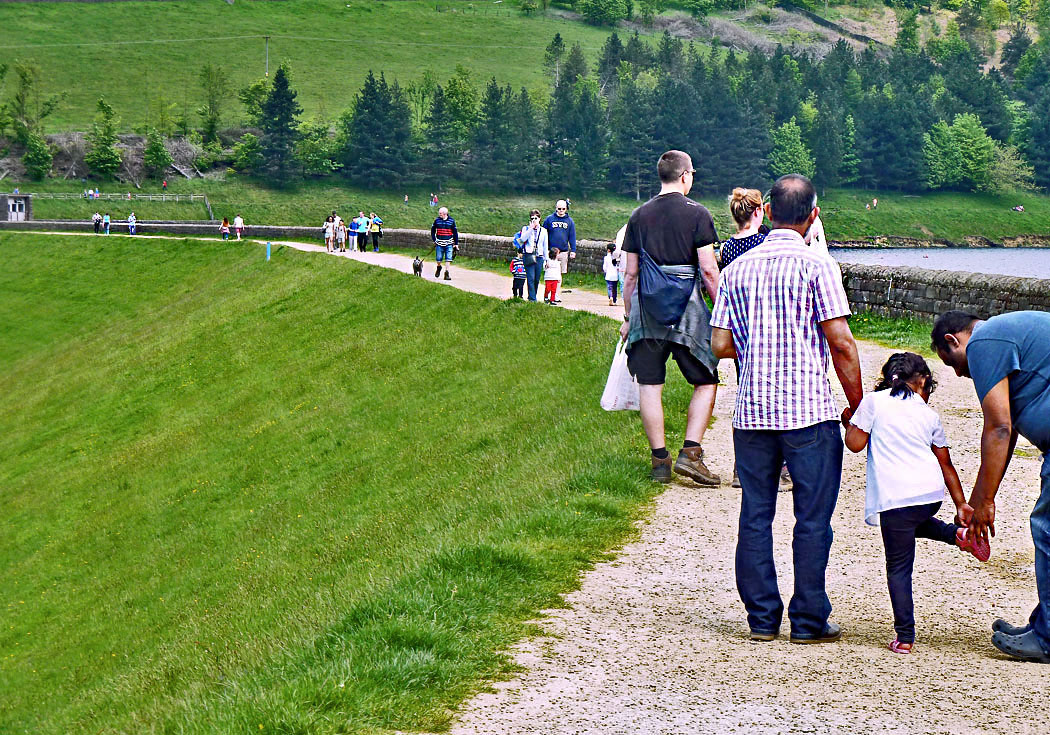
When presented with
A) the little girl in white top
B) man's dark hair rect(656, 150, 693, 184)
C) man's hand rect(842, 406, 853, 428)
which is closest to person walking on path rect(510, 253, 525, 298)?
man's dark hair rect(656, 150, 693, 184)

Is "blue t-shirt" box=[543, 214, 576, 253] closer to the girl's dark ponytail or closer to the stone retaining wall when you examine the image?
the stone retaining wall

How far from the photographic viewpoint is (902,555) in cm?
576

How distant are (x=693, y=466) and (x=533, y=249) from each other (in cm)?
1370

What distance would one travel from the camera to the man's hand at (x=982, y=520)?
572 centimetres

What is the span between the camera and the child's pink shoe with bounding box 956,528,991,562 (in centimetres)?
580

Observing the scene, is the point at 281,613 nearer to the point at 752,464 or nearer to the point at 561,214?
the point at 752,464

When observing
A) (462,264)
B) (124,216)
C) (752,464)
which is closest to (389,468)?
(752,464)

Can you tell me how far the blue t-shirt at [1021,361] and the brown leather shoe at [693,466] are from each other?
3860 mm

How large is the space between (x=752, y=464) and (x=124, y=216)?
8675 cm

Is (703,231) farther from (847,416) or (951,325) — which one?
(951,325)

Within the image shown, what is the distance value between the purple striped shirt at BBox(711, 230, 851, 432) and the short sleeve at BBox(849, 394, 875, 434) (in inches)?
4.4

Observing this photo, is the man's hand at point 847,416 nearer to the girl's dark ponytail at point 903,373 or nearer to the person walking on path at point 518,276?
the girl's dark ponytail at point 903,373

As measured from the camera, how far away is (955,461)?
33.0ft

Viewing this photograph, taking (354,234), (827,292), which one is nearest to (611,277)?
(827,292)
